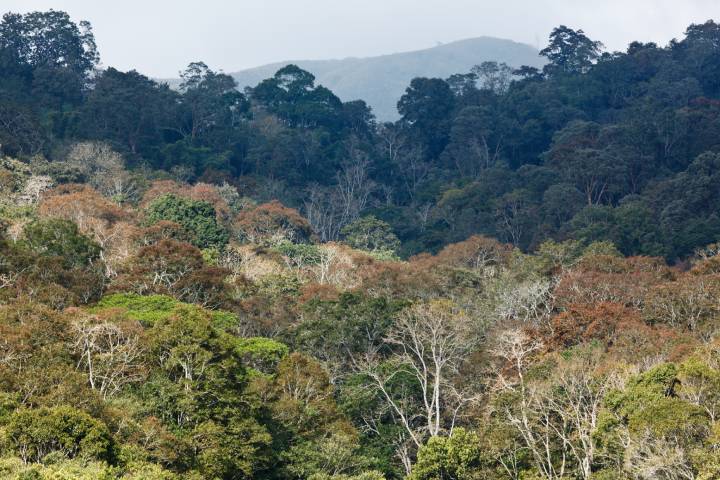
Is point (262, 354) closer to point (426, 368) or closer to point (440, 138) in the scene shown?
point (426, 368)

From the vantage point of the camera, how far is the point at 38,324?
102 feet

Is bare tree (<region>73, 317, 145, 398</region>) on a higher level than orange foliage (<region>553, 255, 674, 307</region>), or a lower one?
higher

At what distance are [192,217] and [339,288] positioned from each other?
10.1m

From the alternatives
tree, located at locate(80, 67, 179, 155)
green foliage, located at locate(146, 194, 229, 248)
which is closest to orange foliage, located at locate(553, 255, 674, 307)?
green foliage, located at locate(146, 194, 229, 248)

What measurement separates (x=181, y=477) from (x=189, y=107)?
198 ft

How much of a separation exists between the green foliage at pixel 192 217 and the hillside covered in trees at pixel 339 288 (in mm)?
149

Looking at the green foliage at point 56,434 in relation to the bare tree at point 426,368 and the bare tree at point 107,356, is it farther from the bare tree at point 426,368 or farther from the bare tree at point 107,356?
the bare tree at point 426,368

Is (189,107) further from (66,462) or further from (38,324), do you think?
(66,462)

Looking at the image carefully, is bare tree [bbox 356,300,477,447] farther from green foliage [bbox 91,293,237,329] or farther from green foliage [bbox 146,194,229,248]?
green foliage [bbox 146,194,229,248]

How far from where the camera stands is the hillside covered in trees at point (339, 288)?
29.7 m

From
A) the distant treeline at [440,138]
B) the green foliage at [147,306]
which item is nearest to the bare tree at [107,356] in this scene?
the green foliage at [147,306]

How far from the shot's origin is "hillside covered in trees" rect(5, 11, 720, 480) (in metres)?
29.7

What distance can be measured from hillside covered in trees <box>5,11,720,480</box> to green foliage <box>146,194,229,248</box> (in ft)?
0.49

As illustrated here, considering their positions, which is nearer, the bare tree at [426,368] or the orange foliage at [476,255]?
the bare tree at [426,368]
